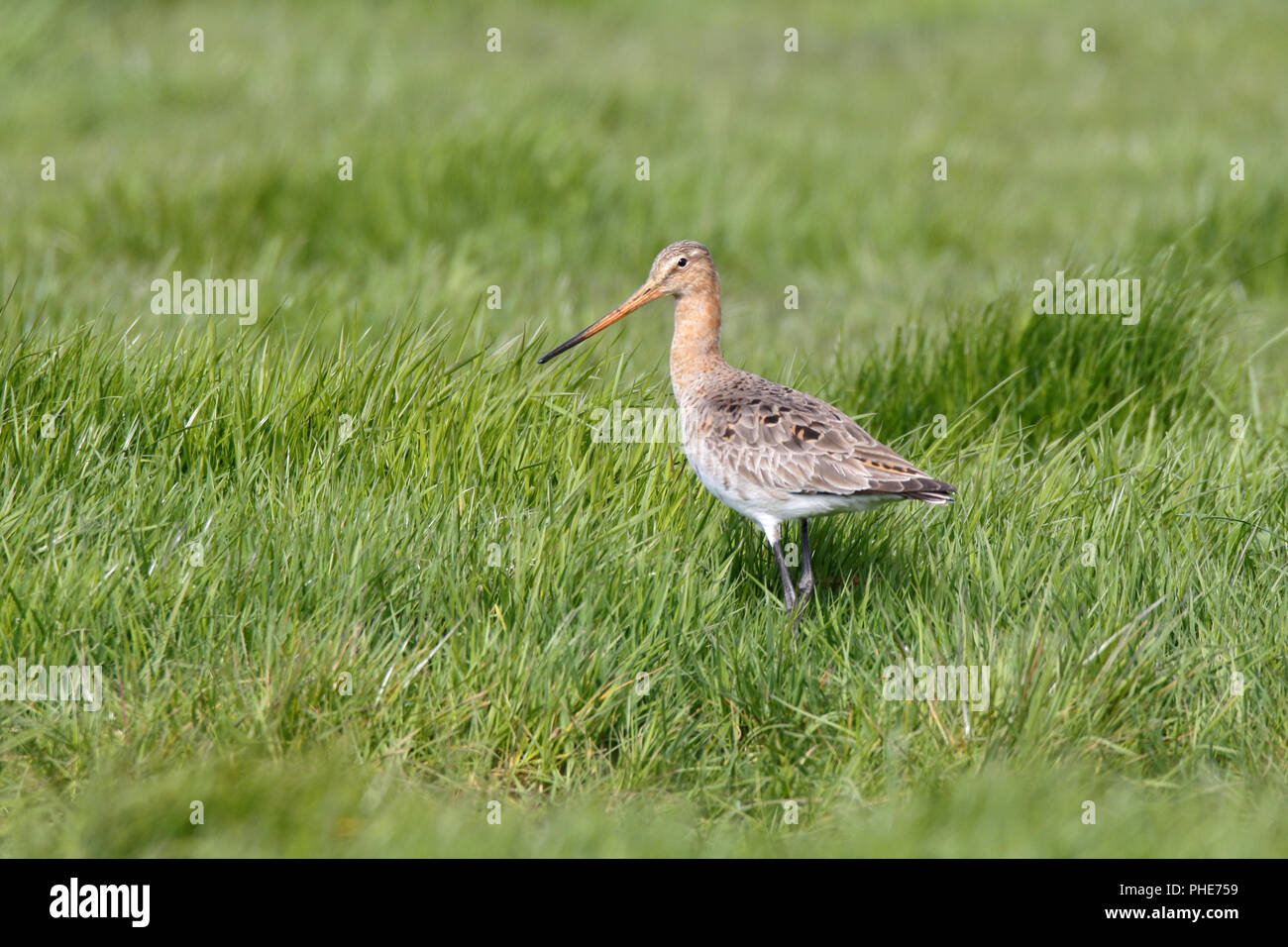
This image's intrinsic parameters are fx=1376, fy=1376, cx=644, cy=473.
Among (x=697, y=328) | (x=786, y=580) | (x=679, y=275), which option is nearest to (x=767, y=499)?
(x=786, y=580)

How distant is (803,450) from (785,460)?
8cm

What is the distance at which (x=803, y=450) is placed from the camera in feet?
16.8

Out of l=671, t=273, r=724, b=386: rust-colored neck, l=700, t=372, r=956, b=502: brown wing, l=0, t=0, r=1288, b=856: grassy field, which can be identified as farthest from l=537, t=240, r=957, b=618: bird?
l=0, t=0, r=1288, b=856: grassy field

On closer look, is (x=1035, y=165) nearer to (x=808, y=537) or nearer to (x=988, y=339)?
(x=988, y=339)

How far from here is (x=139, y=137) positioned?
42.9 ft

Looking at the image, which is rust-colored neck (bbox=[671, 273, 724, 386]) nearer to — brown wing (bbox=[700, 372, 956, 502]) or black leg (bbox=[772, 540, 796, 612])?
brown wing (bbox=[700, 372, 956, 502])

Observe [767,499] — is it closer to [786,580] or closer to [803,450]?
[803,450]

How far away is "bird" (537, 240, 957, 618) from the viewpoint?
496 centimetres

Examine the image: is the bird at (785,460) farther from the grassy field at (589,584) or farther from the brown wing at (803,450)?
the grassy field at (589,584)

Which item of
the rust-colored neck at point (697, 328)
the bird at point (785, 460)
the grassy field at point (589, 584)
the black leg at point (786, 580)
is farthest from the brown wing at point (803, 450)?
the rust-colored neck at point (697, 328)

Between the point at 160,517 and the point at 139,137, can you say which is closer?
the point at 160,517

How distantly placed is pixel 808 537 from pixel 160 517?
2.58 metres
